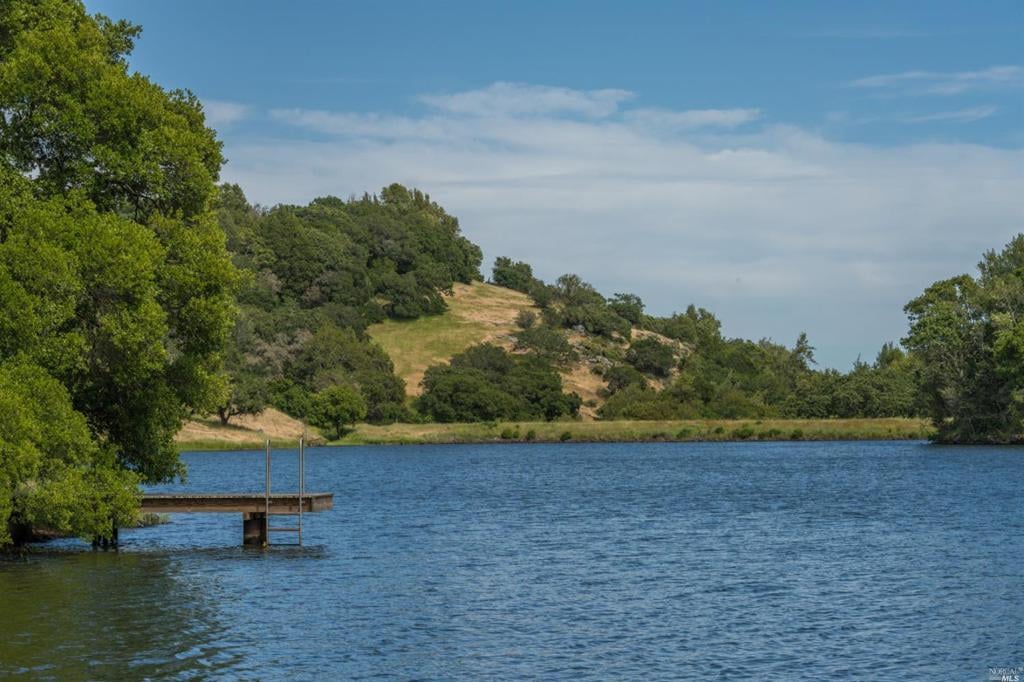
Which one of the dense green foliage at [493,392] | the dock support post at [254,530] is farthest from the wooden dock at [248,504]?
the dense green foliage at [493,392]

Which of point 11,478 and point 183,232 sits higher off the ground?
point 183,232

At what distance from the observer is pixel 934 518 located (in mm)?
62281

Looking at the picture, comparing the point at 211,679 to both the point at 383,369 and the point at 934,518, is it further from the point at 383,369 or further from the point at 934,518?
the point at 383,369

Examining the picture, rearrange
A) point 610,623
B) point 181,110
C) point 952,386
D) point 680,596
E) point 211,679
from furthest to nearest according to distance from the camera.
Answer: point 952,386
point 181,110
point 680,596
point 610,623
point 211,679

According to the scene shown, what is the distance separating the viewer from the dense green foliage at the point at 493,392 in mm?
170375

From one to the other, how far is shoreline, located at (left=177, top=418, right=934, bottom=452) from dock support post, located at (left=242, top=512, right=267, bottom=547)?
105386mm

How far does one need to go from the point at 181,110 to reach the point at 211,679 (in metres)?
28.6

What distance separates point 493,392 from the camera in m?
171

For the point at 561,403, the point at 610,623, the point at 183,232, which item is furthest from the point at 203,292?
the point at 561,403

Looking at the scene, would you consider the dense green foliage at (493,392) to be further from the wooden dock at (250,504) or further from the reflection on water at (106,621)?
the reflection on water at (106,621)

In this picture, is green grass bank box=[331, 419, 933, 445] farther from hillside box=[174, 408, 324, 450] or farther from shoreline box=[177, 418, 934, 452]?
hillside box=[174, 408, 324, 450]

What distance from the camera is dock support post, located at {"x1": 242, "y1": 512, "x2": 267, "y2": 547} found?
5181 cm

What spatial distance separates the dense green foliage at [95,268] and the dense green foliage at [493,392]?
119534mm

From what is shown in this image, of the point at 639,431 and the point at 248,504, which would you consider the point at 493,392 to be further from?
the point at 248,504
